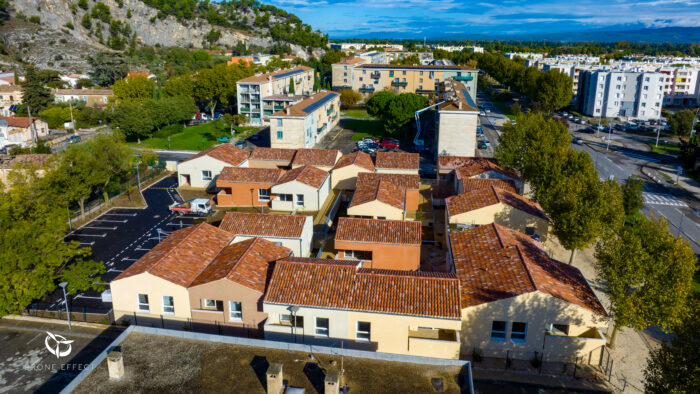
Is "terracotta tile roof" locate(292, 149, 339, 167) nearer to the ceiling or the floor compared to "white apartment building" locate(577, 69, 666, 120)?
nearer to the floor

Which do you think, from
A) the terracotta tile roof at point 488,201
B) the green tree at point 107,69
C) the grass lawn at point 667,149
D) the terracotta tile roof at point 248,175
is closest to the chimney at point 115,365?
the terracotta tile roof at point 488,201

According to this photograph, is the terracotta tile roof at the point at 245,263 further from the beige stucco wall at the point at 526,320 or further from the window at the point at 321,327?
the beige stucco wall at the point at 526,320

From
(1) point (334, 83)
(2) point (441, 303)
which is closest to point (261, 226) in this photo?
(2) point (441, 303)

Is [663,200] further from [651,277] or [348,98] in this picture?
[348,98]

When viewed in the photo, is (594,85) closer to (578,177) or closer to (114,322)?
(578,177)

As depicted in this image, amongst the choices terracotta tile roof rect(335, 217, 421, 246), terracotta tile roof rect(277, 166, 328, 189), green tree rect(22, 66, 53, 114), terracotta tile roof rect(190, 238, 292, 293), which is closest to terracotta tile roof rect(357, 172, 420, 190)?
terracotta tile roof rect(277, 166, 328, 189)

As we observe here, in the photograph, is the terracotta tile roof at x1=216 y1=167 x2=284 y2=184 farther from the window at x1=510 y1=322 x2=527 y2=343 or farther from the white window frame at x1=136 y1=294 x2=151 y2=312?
the window at x1=510 y1=322 x2=527 y2=343

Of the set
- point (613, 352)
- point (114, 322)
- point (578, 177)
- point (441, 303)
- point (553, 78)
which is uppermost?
point (553, 78)
